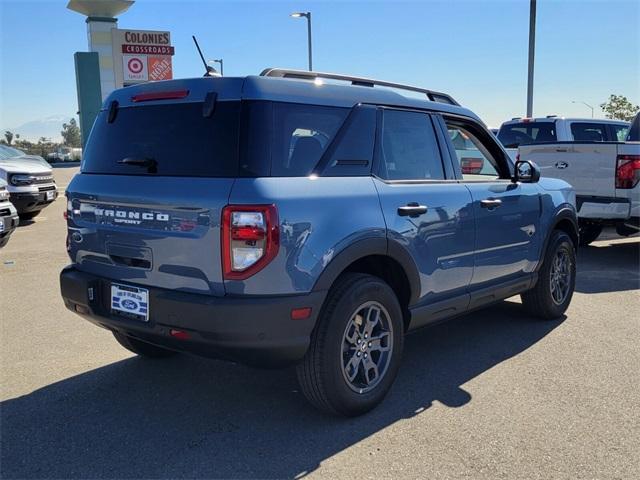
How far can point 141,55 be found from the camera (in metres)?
34.8

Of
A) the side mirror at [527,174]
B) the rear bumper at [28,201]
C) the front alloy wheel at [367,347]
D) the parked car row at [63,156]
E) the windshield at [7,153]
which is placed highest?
the parked car row at [63,156]

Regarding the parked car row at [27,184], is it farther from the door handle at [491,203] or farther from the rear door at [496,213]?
the door handle at [491,203]

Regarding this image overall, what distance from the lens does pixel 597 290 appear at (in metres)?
6.70

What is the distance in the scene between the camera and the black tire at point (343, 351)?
325cm

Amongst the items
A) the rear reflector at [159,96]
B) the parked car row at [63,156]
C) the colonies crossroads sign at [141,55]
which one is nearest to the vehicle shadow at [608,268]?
the rear reflector at [159,96]

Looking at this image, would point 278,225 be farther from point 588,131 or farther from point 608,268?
point 588,131

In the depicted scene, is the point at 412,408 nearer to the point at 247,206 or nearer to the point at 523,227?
the point at 247,206

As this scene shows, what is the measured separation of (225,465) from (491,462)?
1.35m

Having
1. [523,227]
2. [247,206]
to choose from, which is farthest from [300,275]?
[523,227]

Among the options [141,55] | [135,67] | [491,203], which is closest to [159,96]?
[491,203]

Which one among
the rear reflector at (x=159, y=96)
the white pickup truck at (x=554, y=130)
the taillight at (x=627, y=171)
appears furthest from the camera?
the white pickup truck at (x=554, y=130)

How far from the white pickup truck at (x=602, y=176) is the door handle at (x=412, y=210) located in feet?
17.4

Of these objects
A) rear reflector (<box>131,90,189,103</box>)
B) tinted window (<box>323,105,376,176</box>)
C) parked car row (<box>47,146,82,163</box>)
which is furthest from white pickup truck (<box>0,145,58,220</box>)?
parked car row (<box>47,146,82,163</box>)

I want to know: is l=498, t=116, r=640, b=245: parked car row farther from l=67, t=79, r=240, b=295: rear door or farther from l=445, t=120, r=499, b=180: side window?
l=67, t=79, r=240, b=295: rear door
